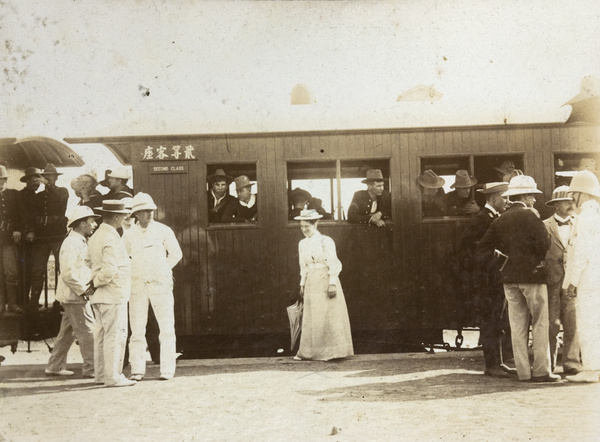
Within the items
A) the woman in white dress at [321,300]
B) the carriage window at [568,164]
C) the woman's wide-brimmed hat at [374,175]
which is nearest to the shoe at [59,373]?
the woman in white dress at [321,300]

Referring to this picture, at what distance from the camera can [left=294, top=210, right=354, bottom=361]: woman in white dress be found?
7750 mm

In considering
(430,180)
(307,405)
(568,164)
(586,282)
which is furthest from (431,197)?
(307,405)

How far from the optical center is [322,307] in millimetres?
7781

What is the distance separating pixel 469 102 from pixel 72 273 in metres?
5.42

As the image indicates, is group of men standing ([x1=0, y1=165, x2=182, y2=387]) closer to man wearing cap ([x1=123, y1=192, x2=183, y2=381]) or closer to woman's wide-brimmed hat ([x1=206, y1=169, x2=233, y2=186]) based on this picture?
man wearing cap ([x1=123, y1=192, x2=183, y2=381])

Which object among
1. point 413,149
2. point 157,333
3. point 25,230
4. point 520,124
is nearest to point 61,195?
point 25,230

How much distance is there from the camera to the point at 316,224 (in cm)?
792

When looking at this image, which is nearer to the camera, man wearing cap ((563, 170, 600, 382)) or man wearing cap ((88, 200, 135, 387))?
man wearing cap ((563, 170, 600, 382))

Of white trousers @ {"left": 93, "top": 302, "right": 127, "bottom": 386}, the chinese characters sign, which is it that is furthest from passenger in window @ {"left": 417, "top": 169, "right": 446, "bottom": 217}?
white trousers @ {"left": 93, "top": 302, "right": 127, "bottom": 386}

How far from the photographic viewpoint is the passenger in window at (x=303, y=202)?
8.35m

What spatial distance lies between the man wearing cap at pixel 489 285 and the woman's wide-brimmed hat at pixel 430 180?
2.54 feet

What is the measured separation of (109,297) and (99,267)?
1.13 ft

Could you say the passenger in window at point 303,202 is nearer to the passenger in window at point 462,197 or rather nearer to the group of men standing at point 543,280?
the passenger in window at point 462,197

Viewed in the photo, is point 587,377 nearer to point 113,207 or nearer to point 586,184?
point 586,184
